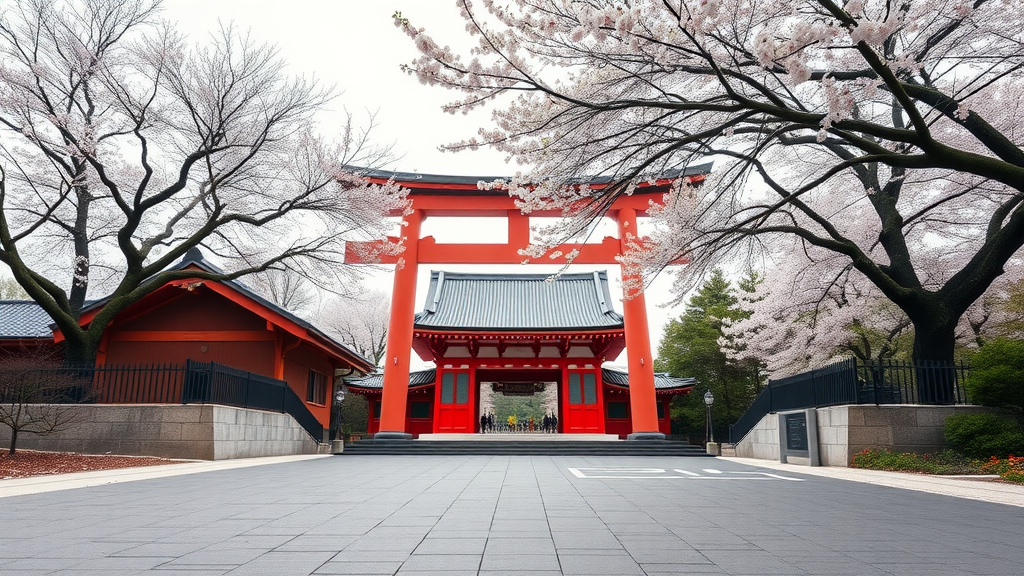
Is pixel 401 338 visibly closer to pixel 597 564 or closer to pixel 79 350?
pixel 79 350

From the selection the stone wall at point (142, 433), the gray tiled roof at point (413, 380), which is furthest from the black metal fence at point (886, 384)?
the gray tiled roof at point (413, 380)

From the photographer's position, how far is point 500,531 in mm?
4023

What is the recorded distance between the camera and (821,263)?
587 inches

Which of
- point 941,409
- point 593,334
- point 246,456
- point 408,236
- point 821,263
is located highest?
point 408,236

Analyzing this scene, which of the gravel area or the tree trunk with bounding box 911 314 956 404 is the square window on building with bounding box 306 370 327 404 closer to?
the gravel area

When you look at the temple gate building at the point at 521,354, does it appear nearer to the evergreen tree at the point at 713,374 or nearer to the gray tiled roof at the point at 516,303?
the gray tiled roof at the point at 516,303

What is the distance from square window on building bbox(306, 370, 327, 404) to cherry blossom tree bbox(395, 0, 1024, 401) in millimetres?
13984

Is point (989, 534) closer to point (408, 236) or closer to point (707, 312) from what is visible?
point (408, 236)

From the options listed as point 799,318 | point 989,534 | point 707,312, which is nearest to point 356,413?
point 707,312

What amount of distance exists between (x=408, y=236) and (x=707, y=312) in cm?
1982

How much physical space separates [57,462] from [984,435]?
52.2 feet

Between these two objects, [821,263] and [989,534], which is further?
[821,263]

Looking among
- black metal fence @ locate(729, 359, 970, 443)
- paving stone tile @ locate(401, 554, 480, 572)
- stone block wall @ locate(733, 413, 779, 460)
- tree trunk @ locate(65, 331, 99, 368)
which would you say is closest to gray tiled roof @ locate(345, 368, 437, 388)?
tree trunk @ locate(65, 331, 99, 368)

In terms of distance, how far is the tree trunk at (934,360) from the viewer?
420 inches
